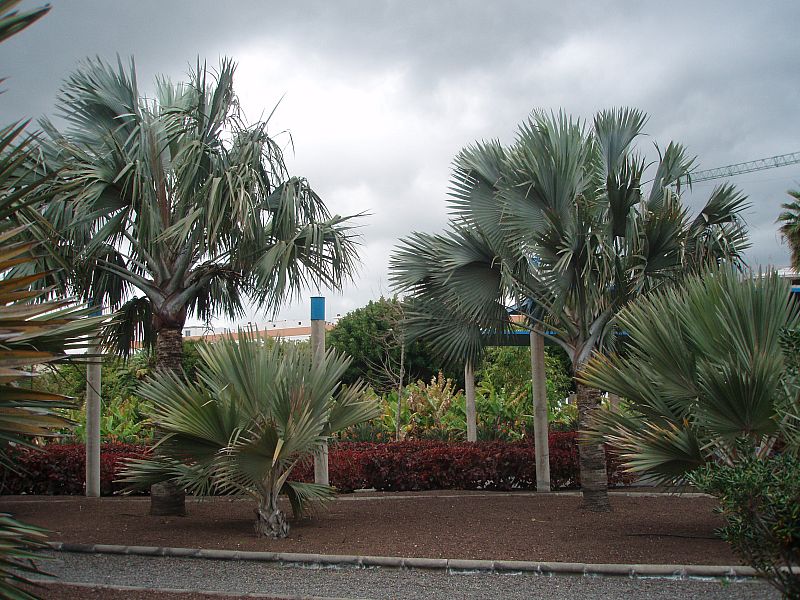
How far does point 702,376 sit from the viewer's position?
267 inches

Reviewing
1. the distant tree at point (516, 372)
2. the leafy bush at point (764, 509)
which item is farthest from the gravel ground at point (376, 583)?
the distant tree at point (516, 372)

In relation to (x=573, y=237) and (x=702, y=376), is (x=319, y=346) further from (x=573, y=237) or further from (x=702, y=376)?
(x=702, y=376)

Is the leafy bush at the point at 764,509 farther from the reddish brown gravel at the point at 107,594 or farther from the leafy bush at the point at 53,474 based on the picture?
the leafy bush at the point at 53,474

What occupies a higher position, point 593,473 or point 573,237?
point 573,237

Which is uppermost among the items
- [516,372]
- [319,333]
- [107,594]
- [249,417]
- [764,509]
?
[319,333]

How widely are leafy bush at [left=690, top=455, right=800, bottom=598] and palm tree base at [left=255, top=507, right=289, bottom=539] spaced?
5.32 metres

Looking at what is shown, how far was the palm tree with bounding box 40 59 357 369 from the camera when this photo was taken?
9352mm

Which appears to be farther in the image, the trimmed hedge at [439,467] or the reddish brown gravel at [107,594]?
the trimmed hedge at [439,467]

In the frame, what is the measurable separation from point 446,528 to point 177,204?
537 cm

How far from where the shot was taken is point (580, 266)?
9.59 m

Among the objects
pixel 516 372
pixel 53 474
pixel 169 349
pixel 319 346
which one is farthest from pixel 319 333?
pixel 516 372

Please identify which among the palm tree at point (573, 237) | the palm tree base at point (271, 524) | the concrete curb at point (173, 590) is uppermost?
the palm tree at point (573, 237)

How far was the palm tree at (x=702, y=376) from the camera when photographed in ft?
21.8

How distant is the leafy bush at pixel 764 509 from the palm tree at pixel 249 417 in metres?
4.69
